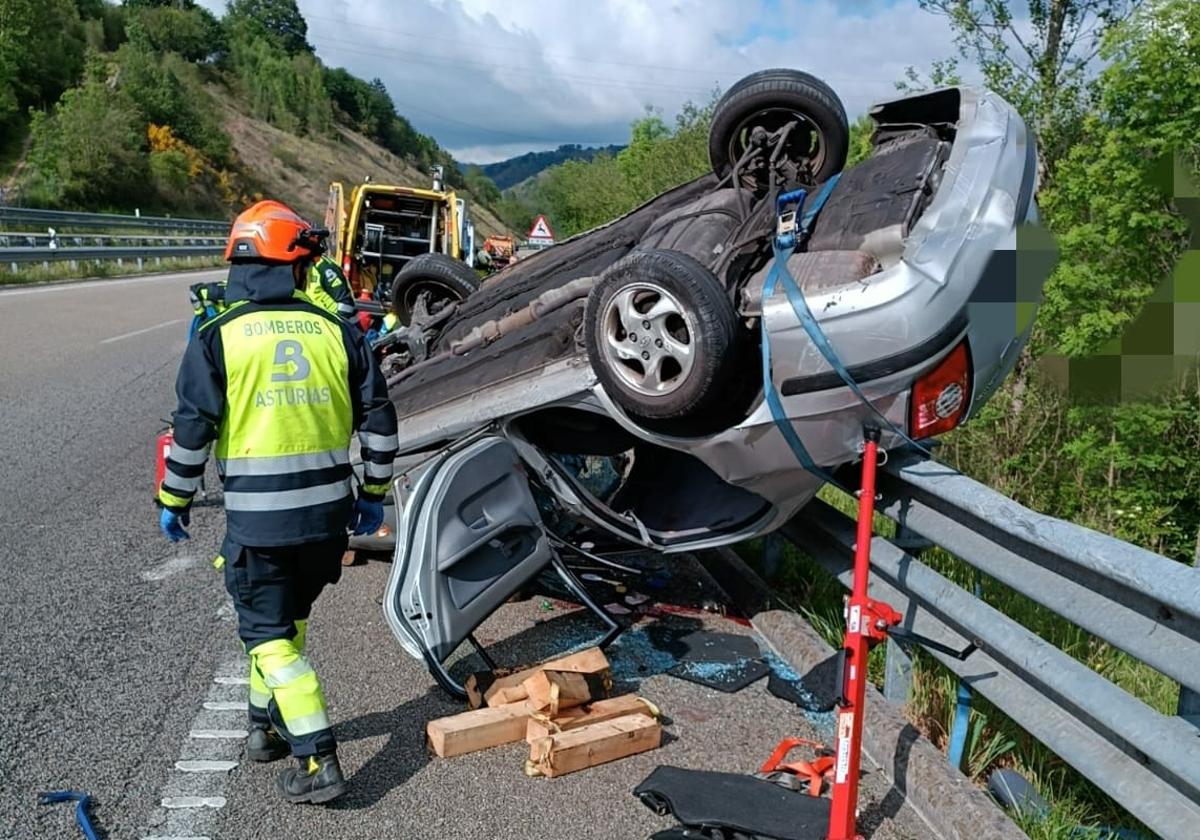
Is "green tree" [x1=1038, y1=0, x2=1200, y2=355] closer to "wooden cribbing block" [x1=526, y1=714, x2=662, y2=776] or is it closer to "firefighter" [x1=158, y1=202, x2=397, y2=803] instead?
"wooden cribbing block" [x1=526, y1=714, x2=662, y2=776]

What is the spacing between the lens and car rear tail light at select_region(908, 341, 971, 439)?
131 inches

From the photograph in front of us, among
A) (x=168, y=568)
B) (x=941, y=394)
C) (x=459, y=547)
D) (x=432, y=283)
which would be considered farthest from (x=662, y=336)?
(x=432, y=283)

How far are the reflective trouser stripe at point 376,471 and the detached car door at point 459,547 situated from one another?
385mm

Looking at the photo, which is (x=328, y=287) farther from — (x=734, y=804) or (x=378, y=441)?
(x=734, y=804)

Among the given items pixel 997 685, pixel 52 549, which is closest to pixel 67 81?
pixel 52 549

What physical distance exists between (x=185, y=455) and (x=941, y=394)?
2.47 meters

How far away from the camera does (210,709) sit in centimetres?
362

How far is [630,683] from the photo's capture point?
3.98 meters

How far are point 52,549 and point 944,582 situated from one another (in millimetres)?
4333

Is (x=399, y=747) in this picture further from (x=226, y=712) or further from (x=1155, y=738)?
(x=1155, y=738)

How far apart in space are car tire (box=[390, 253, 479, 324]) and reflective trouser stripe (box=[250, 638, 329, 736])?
159 inches

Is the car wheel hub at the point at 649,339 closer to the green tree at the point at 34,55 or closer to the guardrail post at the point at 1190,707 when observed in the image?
the guardrail post at the point at 1190,707

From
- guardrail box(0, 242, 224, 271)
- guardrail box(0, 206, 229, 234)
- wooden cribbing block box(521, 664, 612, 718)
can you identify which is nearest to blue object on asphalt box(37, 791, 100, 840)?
wooden cribbing block box(521, 664, 612, 718)

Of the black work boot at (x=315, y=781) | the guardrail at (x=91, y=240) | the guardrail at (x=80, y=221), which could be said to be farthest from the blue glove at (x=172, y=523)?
the guardrail at (x=80, y=221)
